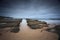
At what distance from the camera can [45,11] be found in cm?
212

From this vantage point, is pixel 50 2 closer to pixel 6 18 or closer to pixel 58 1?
pixel 58 1

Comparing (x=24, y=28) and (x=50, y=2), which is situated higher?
(x=50, y=2)

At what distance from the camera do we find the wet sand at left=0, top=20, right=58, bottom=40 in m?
1.89

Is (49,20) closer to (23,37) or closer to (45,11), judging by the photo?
(45,11)

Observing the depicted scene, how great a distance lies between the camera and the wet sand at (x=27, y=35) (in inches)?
74.6

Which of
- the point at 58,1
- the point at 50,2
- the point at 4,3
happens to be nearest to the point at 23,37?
the point at 4,3

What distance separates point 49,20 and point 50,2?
423 millimetres

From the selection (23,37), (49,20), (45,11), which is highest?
(45,11)

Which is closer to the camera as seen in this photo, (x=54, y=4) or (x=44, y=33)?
(x=44, y=33)

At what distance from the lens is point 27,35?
76.6 inches

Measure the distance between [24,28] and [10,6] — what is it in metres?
0.59

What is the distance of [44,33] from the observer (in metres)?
2.01

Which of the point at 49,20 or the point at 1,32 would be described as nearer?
the point at 1,32

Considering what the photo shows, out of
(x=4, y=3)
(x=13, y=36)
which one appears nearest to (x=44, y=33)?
(x=13, y=36)
